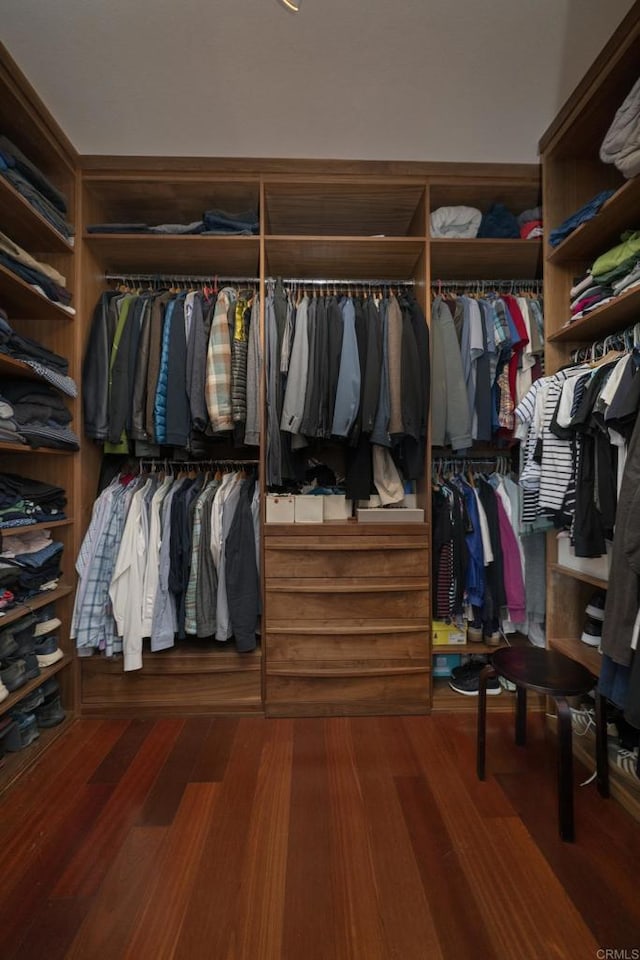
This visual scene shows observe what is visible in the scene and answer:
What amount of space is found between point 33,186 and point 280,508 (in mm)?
1660

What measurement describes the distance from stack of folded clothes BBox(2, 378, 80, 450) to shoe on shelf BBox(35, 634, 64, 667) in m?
0.83

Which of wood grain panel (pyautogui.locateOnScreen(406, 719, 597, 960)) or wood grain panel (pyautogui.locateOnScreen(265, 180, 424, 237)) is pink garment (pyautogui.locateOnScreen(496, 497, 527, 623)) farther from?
wood grain panel (pyautogui.locateOnScreen(265, 180, 424, 237))

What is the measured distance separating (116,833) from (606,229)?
2.81m

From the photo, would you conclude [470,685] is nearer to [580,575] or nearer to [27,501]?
[580,575]

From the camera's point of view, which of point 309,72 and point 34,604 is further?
point 34,604

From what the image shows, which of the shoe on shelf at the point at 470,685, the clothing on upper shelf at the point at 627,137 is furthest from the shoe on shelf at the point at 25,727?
the clothing on upper shelf at the point at 627,137

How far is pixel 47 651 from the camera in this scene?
1591 mm

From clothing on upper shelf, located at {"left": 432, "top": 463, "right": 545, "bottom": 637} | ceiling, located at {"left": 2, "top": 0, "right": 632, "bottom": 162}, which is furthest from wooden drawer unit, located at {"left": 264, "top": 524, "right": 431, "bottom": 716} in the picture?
ceiling, located at {"left": 2, "top": 0, "right": 632, "bottom": 162}

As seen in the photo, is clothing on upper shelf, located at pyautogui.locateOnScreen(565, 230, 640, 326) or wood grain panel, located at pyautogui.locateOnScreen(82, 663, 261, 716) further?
wood grain panel, located at pyautogui.locateOnScreen(82, 663, 261, 716)

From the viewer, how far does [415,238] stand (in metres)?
1.77

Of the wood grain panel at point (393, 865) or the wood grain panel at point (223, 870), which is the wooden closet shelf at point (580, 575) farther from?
the wood grain panel at point (223, 870)

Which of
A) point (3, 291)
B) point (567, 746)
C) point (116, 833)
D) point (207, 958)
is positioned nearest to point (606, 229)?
point (567, 746)

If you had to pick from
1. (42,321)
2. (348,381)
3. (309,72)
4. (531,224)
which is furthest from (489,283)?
(42,321)

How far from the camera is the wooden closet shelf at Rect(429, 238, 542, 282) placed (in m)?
1.80
